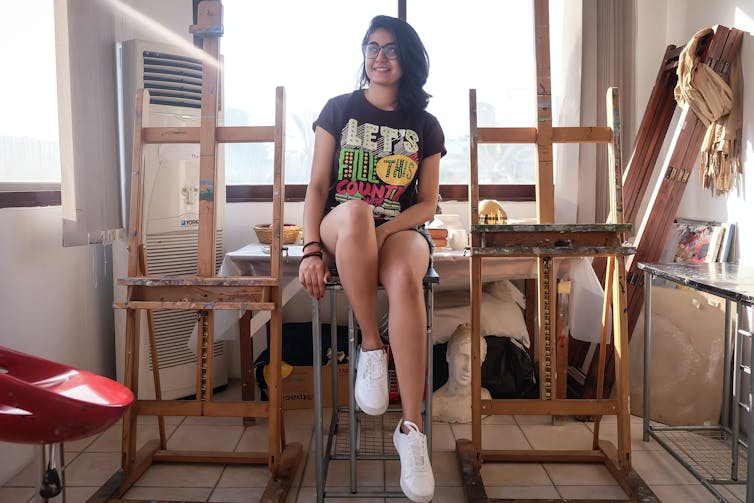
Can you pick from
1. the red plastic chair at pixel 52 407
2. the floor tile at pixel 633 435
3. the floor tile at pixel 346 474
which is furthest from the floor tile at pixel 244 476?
the floor tile at pixel 633 435

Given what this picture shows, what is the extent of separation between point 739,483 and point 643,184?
4.59 feet

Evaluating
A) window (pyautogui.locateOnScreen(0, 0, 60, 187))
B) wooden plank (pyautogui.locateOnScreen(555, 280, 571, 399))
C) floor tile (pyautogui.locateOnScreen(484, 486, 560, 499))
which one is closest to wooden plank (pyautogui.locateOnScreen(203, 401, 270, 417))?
floor tile (pyautogui.locateOnScreen(484, 486, 560, 499))

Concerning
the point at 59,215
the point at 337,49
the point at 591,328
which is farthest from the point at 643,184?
the point at 59,215

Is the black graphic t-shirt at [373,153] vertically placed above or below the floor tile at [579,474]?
above

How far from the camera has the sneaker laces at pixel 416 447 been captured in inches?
66.7

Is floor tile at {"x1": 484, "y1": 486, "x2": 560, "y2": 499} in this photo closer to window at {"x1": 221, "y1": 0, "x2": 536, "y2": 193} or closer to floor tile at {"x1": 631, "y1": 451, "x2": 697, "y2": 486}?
floor tile at {"x1": 631, "y1": 451, "x2": 697, "y2": 486}

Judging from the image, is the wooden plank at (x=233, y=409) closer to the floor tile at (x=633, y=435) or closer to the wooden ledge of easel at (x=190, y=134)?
the wooden ledge of easel at (x=190, y=134)

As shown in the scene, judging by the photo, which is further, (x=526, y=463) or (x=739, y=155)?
(x=739, y=155)

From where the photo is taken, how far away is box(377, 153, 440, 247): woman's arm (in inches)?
75.4

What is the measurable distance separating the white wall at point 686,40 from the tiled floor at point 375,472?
3.03 feet

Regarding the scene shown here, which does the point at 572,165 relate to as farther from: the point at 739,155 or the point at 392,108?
the point at 392,108

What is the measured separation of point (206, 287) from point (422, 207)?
28.5 inches

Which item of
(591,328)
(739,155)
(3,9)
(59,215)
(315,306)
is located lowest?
(591,328)

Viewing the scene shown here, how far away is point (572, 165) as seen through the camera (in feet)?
10.2
